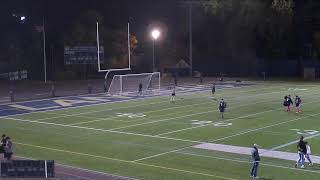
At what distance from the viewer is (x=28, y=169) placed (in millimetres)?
19266

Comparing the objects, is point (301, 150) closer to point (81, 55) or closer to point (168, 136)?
point (168, 136)

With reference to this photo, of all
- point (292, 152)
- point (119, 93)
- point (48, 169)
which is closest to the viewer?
point (48, 169)

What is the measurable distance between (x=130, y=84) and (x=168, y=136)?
29582 millimetres

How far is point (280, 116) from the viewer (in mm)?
36438

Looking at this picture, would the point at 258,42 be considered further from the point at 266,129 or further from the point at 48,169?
the point at 48,169

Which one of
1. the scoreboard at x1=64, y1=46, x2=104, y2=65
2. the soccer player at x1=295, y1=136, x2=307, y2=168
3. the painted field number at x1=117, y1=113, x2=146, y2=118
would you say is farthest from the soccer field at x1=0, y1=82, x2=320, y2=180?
the scoreboard at x1=64, y1=46, x2=104, y2=65

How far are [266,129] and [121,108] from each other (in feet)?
48.6

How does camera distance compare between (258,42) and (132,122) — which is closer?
(132,122)

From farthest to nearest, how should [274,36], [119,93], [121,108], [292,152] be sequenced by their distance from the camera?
[274,36], [119,93], [121,108], [292,152]

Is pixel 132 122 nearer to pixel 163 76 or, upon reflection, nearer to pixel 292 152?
pixel 292 152

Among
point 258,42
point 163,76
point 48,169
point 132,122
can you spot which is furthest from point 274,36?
point 48,169

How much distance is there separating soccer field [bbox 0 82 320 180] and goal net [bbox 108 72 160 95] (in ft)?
32.1

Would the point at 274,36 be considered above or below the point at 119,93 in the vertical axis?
above

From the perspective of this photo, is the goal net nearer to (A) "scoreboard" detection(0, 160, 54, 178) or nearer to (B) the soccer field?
(B) the soccer field
